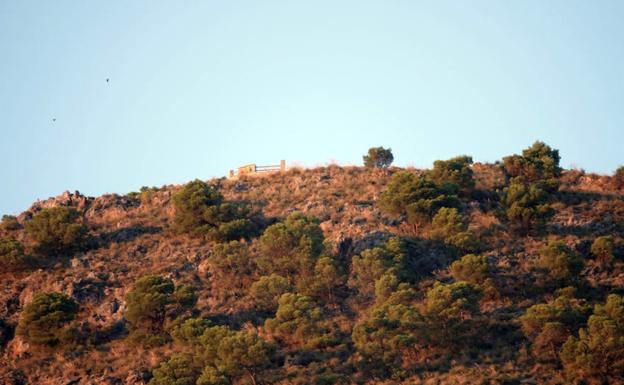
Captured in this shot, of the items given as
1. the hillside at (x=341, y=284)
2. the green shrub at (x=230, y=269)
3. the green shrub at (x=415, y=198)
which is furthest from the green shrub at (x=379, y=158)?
the green shrub at (x=230, y=269)

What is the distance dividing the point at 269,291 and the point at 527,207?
22.7 metres

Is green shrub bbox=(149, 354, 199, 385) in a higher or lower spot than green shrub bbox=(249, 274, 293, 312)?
lower

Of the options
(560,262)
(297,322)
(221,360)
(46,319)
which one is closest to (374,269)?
(297,322)

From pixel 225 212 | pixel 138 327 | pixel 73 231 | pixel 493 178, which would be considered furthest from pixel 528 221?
pixel 73 231

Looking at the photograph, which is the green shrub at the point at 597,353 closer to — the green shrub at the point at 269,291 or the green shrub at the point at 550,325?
the green shrub at the point at 550,325

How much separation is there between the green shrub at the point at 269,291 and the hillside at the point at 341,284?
11 centimetres

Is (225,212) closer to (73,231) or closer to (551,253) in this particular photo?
(73,231)

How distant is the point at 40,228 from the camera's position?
247 ft

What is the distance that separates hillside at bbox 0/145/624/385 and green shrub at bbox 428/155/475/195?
16 cm

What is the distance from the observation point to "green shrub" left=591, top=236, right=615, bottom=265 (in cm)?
6456

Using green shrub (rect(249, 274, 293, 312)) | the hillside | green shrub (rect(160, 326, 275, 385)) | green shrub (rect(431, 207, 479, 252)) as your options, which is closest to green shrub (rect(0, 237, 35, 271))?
the hillside

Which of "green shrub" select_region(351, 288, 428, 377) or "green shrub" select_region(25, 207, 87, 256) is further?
"green shrub" select_region(25, 207, 87, 256)

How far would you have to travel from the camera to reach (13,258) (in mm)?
70438

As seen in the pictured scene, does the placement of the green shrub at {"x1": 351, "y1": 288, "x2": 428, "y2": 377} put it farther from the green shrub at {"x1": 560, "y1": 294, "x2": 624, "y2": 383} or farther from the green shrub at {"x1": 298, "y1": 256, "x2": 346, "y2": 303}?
the green shrub at {"x1": 560, "y1": 294, "x2": 624, "y2": 383}
